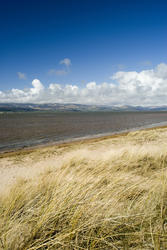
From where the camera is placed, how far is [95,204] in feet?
7.11

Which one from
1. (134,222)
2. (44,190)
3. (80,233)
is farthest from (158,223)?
(44,190)

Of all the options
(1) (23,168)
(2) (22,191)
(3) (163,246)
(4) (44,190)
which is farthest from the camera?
(1) (23,168)

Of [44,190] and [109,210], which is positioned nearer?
[109,210]

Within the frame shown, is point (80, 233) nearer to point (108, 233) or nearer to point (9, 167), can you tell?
point (108, 233)

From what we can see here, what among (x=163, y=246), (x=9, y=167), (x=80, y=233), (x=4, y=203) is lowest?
(x=9, y=167)

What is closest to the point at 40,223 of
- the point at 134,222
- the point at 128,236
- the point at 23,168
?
the point at 128,236

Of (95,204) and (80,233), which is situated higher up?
(95,204)

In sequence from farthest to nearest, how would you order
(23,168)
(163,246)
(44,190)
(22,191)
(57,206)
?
(23,168) < (44,190) < (22,191) < (57,206) < (163,246)

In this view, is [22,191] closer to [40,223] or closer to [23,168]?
[40,223]

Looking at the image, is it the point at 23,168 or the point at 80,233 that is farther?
the point at 23,168

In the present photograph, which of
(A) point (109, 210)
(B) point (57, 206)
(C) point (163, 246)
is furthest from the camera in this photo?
(B) point (57, 206)

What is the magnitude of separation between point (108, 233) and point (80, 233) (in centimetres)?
37

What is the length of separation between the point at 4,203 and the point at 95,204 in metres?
2.01

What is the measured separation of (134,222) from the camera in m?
1.92
